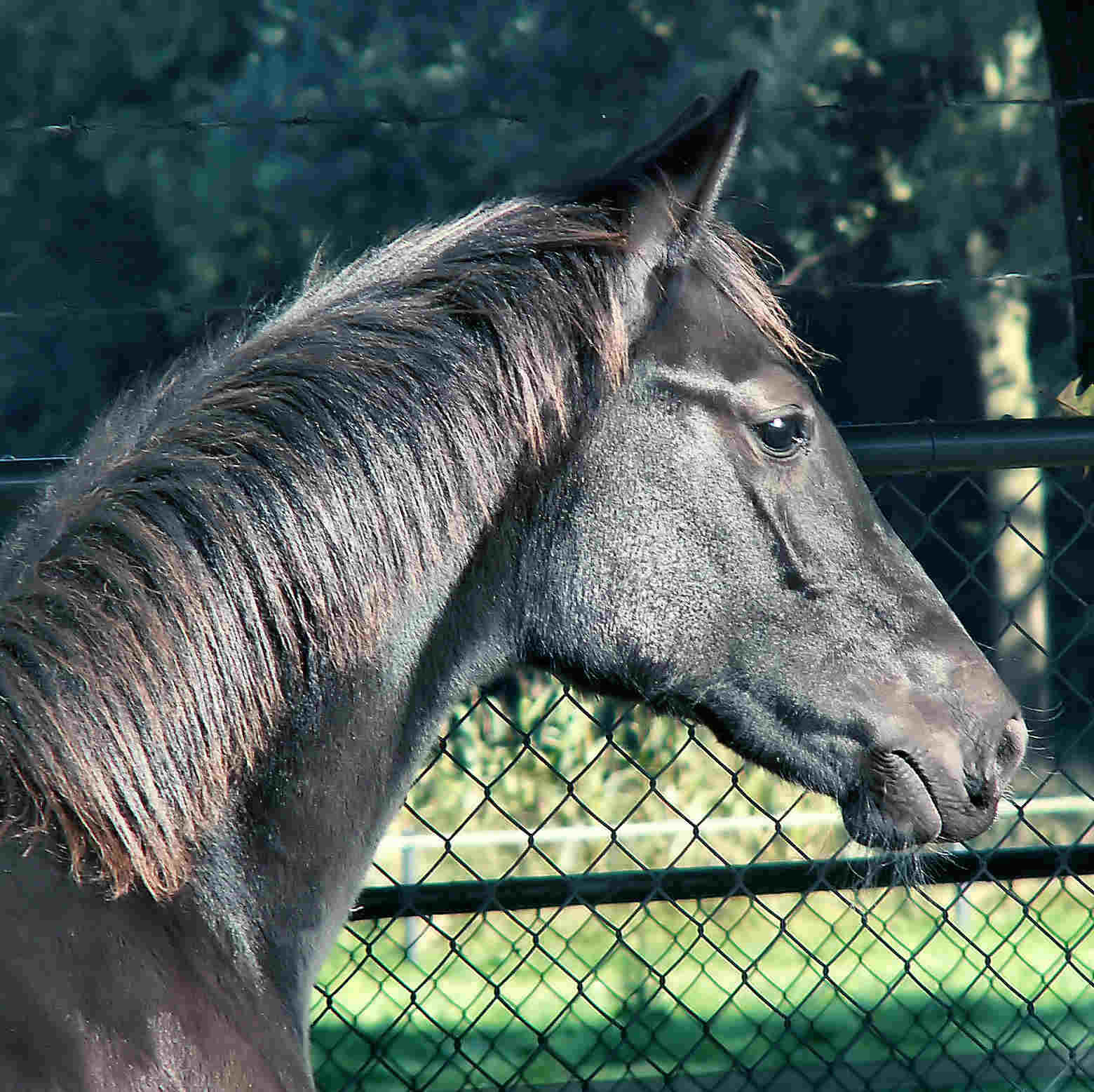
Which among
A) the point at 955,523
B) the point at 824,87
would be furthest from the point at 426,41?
the point at 955,523

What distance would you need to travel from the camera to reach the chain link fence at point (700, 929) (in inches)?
102

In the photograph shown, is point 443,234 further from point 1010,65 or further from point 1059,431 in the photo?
point 1010,65

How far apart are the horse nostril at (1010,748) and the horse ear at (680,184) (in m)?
0.77

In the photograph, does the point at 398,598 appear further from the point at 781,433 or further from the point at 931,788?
the point at 931,788

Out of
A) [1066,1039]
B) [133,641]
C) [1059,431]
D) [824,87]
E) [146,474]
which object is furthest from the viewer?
[824,87]

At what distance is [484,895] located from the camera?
251cm

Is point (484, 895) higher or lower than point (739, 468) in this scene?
lower

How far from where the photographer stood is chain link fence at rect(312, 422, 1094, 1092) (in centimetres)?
259

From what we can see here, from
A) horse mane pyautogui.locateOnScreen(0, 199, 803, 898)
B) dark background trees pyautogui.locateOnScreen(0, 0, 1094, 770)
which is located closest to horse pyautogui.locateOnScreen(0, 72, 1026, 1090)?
horse mane pyautogui.locateOnScreen(0, 199, 803, 898)

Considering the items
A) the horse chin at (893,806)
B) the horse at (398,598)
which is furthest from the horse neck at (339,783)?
the horse chin at (893,806)

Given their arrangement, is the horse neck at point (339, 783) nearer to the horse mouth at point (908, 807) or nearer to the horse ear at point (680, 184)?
the horse ear at point (680, 184)

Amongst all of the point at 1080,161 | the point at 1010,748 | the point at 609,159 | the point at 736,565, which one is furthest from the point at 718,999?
the point at 609,159

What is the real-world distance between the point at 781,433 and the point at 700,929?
1.22m

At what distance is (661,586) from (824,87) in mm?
Result: 9112
